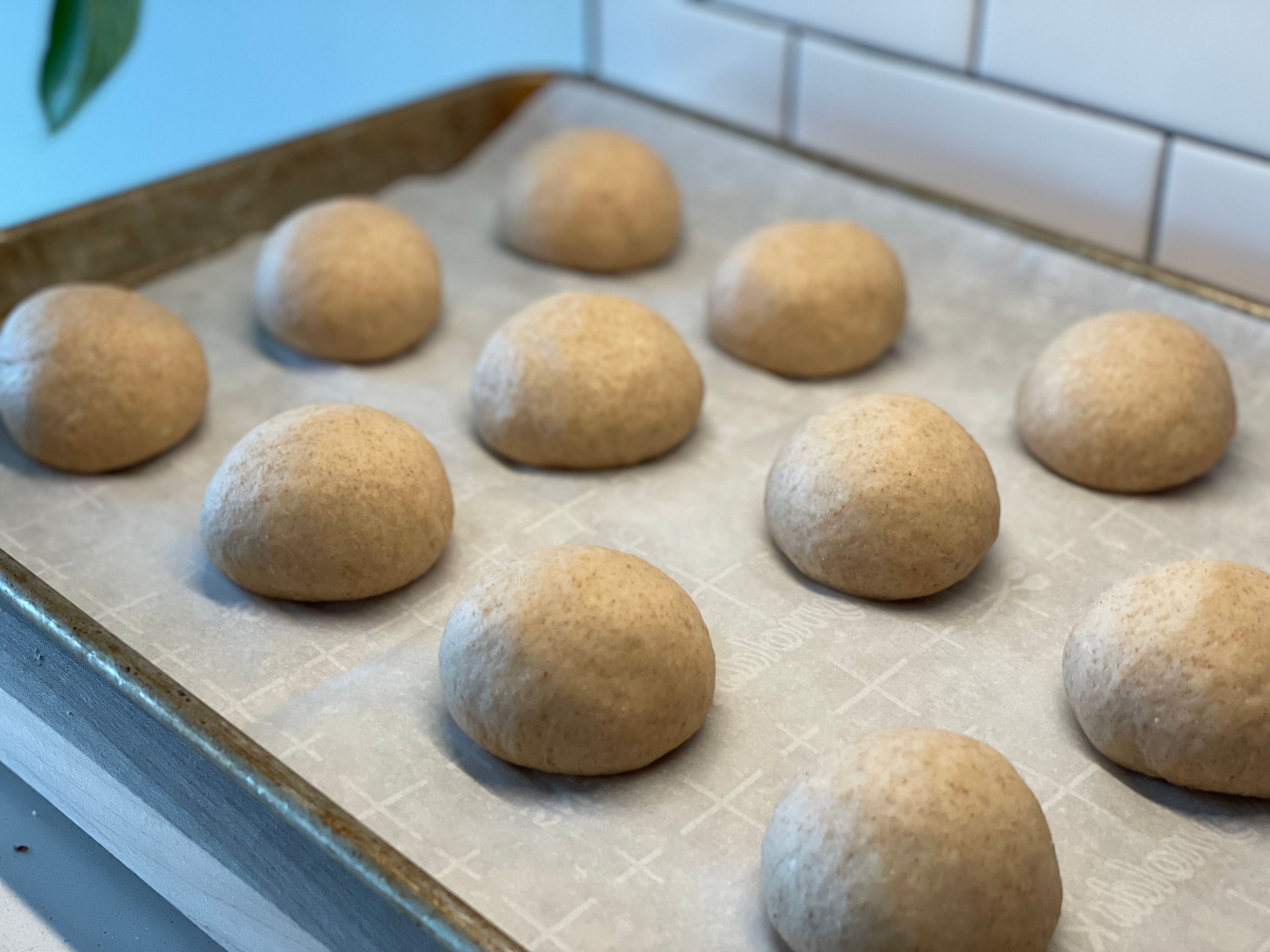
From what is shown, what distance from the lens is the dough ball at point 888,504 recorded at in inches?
68.3

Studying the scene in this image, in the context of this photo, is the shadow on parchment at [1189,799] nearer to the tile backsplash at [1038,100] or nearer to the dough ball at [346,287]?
the tile backsplash at [1038,100]

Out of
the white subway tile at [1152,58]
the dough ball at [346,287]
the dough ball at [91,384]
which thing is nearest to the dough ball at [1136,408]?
the white subway tile at [1152,58]

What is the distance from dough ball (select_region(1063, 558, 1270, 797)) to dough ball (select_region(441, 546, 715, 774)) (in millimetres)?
459

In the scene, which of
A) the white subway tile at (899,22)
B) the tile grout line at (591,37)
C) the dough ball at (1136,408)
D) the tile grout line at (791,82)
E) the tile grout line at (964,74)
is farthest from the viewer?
the tile grout line at (591,37)

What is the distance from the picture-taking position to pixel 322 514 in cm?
173

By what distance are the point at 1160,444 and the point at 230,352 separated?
1.53 m

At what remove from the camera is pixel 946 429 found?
5.93ft

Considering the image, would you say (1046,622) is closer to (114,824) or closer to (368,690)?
(368,690)

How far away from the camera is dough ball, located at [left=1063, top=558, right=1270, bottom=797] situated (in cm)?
145

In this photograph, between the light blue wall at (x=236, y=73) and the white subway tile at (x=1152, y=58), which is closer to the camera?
the white subway tile at (x=1152, y=58)

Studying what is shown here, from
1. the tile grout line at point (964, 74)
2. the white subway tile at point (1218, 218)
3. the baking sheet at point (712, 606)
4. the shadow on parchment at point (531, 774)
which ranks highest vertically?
the tile grout line at point (964, 74)

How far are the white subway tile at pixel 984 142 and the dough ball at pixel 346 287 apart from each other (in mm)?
962

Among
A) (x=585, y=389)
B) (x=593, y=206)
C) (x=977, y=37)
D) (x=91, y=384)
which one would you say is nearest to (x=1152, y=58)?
(x=977, y=37)

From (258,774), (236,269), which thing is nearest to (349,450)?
(258,774)
